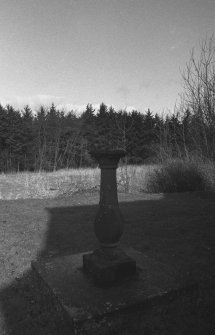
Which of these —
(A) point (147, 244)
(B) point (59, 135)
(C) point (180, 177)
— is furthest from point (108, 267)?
(B) point (59, 135)

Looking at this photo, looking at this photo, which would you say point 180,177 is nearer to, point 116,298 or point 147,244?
point 147,244

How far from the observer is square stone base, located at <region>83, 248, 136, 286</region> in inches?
124

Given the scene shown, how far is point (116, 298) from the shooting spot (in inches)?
113

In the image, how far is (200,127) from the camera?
11789 millimetres

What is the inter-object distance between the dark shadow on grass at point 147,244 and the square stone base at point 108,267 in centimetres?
54

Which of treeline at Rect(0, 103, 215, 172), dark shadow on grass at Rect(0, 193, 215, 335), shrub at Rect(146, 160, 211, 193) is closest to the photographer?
dark shadow on grass at Rect(0, 193, 215, 335)

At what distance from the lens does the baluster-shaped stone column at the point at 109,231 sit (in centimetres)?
317

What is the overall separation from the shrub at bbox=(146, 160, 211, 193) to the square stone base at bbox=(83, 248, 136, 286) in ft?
31.0

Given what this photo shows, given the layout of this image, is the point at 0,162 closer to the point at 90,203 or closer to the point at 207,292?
the point at 90,203

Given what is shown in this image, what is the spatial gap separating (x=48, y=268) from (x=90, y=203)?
6.10m

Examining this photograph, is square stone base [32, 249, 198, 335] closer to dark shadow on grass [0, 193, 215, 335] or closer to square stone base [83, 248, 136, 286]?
square stone base [83, 248, 136, 286]

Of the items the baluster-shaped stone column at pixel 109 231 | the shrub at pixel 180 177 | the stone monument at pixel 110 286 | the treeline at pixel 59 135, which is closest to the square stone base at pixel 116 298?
the stone monument at pixel 110 286

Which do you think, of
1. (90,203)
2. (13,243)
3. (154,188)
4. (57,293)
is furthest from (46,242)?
(154,188)

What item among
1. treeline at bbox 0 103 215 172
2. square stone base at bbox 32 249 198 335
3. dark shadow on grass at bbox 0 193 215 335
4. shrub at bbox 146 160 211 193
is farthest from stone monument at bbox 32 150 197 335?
treeline at bbox 0 103 215 172
